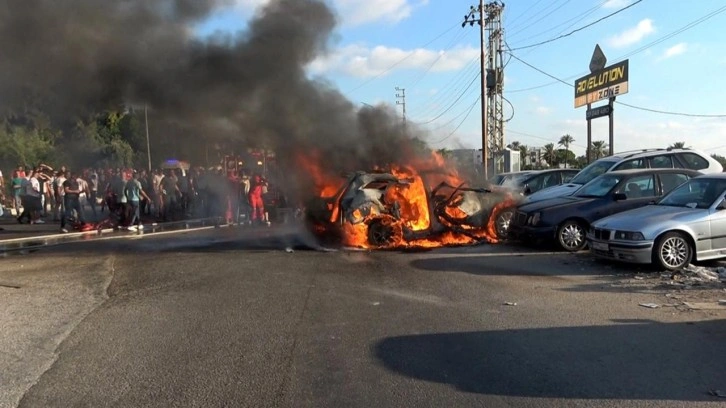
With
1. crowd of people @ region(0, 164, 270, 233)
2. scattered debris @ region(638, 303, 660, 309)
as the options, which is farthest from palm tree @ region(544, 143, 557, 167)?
scattered debris @ region(638, 303, 660, 309)

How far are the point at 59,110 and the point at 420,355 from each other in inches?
365

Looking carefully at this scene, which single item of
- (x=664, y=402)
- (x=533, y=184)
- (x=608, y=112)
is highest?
(x=608, y=112)

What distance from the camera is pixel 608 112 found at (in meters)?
24.3

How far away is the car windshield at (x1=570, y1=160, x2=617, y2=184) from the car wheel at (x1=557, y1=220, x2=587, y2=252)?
3225 millimetres

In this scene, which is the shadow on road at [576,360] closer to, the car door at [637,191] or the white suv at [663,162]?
the car door at [637,191]

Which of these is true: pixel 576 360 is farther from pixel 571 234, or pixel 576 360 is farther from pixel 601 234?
pixel 571 234

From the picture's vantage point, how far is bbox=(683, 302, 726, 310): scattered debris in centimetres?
604

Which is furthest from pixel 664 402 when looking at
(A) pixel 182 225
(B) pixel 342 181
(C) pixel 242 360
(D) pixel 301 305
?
(A) pixel 182 225

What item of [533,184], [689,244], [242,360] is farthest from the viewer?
[533,184]

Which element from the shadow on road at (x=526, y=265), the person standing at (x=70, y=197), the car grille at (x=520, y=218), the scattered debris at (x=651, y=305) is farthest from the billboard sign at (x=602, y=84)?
the person standing at (x=70, y=197)

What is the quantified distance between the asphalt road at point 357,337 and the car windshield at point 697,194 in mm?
1367

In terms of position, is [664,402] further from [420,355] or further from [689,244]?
[689,244]

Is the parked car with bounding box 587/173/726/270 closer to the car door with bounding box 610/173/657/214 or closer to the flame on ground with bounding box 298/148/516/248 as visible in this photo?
the car door with bounding box 610/173/657/214

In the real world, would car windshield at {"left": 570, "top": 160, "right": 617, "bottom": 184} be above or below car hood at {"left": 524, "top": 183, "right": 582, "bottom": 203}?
above
